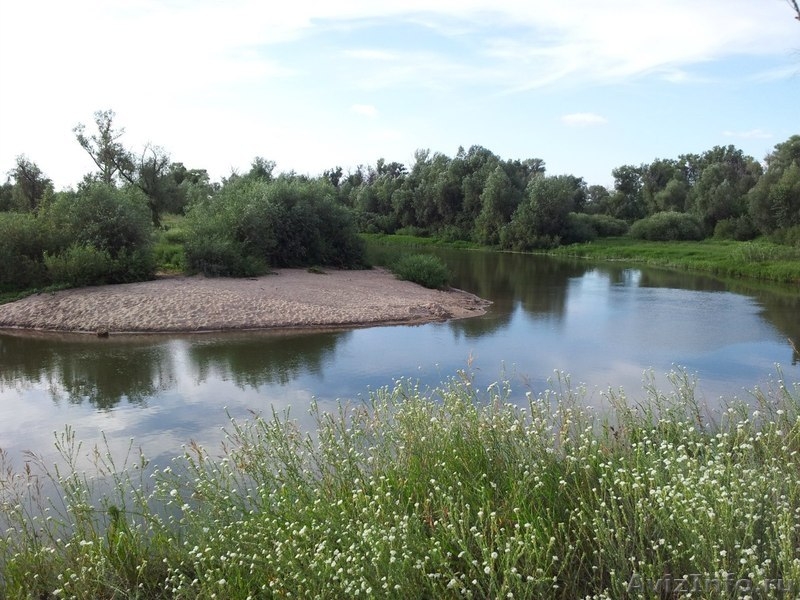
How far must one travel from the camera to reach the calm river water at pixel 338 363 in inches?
449

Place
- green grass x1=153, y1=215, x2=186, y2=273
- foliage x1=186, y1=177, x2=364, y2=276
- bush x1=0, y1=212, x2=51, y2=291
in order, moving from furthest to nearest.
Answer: green grass x1=153, y1=215, x2=186, y2=273, foliage x1=186, y1=177, x2=364, y2=276, bush x1=0, y1=212, x2=51, y2=291

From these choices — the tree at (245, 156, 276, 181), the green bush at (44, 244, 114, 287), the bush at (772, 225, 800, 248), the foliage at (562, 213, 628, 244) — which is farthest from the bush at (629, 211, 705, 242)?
the green bush at (44, 244, 114, 287)

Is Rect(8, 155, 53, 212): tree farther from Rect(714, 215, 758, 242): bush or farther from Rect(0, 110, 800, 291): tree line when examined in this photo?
Rect(714, 215, 758, 242): bush

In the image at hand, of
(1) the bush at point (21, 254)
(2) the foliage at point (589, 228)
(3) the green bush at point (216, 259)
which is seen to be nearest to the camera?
(1) the bush at point (21, 254)

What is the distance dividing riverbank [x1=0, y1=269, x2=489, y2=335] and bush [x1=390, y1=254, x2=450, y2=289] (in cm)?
403

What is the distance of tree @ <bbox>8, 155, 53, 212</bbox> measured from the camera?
45906mm

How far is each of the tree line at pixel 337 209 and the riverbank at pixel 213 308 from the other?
1853 millimetres

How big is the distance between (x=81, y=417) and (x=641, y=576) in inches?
394

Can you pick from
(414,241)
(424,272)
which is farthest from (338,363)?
(414,241)

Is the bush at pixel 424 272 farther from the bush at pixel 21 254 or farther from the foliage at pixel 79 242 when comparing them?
the bush at pixel 21 254

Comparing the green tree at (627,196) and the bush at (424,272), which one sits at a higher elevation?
the green tree at (627,196)

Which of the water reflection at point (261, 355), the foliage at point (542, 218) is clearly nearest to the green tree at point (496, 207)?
the foliage at point (542, 218)

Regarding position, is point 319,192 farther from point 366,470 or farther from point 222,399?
point 366,470

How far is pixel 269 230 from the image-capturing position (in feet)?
96.8
